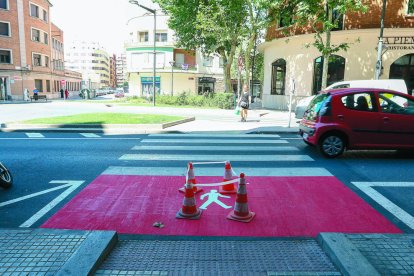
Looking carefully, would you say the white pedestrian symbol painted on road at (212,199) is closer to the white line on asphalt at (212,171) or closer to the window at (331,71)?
the white line on asphalt at (212,171)

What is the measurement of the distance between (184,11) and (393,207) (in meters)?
23.8

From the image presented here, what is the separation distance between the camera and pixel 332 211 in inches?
195

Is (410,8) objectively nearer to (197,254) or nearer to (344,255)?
(344,255)

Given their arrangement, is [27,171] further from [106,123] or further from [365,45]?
[365,45]

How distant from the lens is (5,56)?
1572 inches

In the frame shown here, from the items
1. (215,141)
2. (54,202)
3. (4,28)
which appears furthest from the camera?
(4,28)

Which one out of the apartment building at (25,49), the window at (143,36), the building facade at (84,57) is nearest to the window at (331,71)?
the window at (143,36)

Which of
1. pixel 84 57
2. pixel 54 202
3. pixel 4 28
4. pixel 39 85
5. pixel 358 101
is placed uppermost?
pixel 84 57

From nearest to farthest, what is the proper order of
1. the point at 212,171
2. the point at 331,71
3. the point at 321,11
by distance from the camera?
1. the point at 212,171
2. the point at 321,11
3. the point at 331,71

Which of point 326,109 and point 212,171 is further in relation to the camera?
point 326,109

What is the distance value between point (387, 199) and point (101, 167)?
19.0ft

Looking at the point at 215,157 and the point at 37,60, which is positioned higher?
the point at 37,60

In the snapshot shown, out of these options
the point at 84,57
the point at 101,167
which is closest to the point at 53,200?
the point at 101,167

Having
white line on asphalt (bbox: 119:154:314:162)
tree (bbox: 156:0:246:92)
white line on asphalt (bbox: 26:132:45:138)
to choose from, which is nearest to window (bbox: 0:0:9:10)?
tree (bbox: 156:0:246:92)
